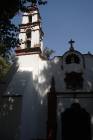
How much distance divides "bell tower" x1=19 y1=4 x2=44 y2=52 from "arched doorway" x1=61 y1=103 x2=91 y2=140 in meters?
5.46

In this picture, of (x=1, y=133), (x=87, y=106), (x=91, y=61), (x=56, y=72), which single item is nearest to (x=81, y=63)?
(x=91, y=61)

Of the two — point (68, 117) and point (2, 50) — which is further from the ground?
point (2, 50)

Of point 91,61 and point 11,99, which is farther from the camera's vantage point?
point 91,61

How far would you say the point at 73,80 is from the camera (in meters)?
16.7

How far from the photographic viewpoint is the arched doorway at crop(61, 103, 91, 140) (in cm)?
1517

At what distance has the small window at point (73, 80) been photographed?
54.2 ft

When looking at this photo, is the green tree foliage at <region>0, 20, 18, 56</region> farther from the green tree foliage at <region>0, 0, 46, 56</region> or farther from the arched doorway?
the arched doorway

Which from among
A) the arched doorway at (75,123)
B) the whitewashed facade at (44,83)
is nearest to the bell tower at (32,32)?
the whitewashed facade at (44,83)

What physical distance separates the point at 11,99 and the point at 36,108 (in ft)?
7.86

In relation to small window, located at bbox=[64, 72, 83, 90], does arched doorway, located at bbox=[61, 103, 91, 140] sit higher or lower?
lower

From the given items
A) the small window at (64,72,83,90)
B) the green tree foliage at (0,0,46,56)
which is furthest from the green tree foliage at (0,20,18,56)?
the small window at (64,72,83,90)

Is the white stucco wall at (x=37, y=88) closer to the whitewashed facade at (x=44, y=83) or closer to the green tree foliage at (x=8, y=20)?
the whitewashed facade at (x=44, y=83)

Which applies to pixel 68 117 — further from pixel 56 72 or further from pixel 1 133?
pixel 1 133

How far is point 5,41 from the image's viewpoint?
490 inches
